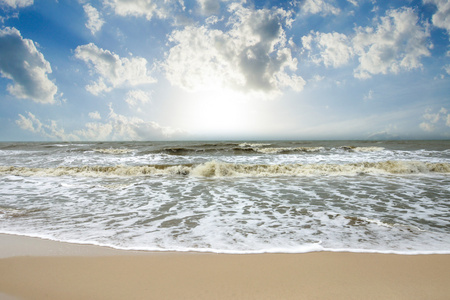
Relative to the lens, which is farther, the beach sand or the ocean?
the ocean

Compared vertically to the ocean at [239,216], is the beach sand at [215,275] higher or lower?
higher

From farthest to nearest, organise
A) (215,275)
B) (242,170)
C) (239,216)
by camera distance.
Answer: (242,170) → (239,216) → (215,275)

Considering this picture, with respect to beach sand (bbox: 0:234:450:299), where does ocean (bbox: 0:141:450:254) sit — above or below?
below

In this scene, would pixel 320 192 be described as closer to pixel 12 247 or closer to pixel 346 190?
pixel 346 190

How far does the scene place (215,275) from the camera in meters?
2.31

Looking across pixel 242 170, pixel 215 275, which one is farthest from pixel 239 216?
pixel 242 170

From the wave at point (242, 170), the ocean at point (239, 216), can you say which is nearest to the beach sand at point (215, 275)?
the ocean at point (239, 216)

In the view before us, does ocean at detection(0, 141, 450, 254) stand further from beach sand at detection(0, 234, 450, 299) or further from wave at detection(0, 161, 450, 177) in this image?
wave at detection(0, 161, 450, 177)

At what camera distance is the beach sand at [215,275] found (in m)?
2.00

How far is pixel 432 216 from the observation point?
4.36m

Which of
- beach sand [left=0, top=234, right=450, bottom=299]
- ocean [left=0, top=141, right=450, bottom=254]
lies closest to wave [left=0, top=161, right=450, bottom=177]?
ocean [left=0, top=141, right=450, bottom=254]

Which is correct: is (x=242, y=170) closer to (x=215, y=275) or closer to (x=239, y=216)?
(x=239, y=216)

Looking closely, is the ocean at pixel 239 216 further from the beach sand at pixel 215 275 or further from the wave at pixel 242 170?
the wave at pixel 242 170

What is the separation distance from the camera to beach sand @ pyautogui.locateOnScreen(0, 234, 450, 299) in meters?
2.00
